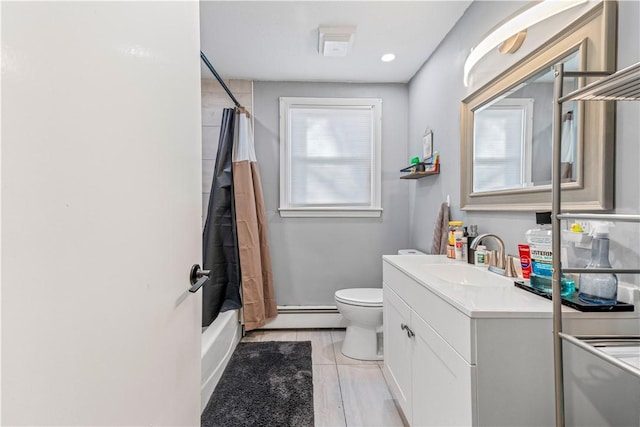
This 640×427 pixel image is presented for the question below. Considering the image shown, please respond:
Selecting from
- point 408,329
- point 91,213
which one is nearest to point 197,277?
point 91,213

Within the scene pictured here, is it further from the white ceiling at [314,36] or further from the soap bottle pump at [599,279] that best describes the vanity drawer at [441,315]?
the white ceiling at [314,36]

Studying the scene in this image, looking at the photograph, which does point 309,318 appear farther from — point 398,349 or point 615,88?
point 615,88

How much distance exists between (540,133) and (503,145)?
24 centimetres

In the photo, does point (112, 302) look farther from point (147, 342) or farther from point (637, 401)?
point (637, 401)

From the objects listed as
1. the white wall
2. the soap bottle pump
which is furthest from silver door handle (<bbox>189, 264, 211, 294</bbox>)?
the white wall

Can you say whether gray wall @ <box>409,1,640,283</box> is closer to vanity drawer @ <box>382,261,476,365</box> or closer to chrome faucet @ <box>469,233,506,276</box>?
chrome faucet @ <box>469,233,506,276</box>

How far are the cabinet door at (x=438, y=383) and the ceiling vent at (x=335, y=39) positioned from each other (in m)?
1.78

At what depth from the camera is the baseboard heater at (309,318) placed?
2840 mm

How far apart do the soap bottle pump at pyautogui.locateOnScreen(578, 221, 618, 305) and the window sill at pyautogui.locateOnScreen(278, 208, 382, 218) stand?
76.8 inches

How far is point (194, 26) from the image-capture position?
1.01 metres

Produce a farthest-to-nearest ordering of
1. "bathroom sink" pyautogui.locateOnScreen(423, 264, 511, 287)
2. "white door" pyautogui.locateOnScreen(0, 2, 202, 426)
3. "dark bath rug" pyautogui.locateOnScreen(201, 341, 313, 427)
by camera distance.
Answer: "dark bath rug" pyautogui.locateOnScreen(201, 341, 313, 427)
"bathroom sink" pyautogui.locateOnScreen(423, 264, 511, 287)
"white door" pyautogui.locateOnScreen(0, 2, 202, 426)

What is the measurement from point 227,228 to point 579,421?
231 cm

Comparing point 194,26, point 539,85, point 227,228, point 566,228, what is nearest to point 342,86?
point 227,228

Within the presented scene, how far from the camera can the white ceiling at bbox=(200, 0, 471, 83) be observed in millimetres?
1836
